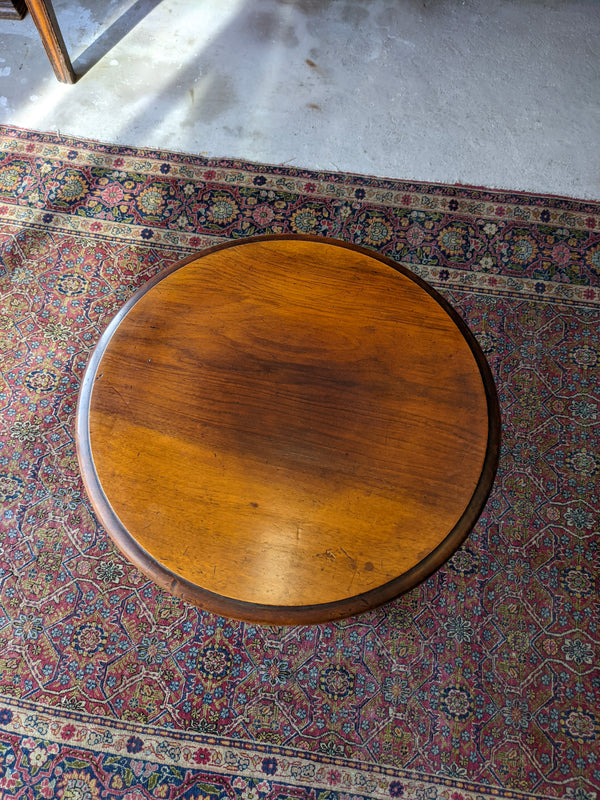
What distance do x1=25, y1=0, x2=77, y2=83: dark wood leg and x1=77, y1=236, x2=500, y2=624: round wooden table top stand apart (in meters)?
1.12

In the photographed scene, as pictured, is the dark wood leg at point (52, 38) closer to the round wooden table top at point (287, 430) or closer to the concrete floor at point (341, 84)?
the concrete floor at point (341, 84)

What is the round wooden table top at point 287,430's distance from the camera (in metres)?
0.94

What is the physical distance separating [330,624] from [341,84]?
1.58 m

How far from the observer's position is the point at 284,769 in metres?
1.20

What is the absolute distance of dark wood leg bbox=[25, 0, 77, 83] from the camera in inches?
68.1

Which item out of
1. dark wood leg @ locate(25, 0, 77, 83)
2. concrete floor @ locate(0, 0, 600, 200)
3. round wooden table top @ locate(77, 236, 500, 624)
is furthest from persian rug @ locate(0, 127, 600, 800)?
dark wood leg @ locate(25, 0, 77, 83)

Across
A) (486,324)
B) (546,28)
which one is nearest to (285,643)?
(486,324)

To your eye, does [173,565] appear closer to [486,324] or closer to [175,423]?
[175,423]

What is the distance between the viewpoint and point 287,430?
1.03 m

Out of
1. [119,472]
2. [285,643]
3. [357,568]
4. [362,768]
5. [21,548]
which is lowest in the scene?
[362,768]

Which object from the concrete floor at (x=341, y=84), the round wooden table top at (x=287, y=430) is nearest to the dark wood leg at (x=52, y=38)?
the concrete floor at (x=341, y=84)

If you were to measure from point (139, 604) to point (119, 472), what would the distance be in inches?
18.2

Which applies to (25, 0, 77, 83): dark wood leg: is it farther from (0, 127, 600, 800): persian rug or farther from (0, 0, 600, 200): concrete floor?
(0, 127, 600, 800): persian rug

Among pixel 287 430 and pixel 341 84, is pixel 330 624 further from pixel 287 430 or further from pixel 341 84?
pixel 341 84
